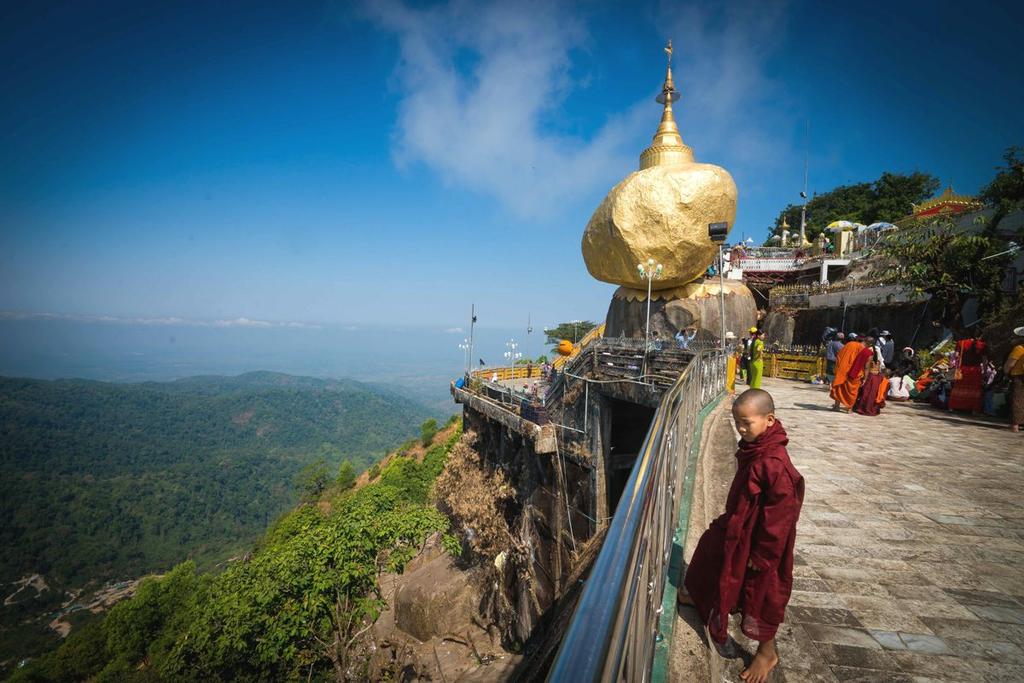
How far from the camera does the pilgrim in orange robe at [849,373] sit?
340 inches

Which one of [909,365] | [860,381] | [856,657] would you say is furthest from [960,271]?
[856,657]

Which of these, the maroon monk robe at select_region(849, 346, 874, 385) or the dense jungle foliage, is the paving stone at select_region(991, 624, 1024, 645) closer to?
the maroon monk robe at select_region(849, 346, 874, 385)

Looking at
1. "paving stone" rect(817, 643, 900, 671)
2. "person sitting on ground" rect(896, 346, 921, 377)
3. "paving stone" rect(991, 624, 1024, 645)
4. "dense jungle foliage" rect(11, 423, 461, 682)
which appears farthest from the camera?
"person sitting on ground" rect(896, 346, 921, 377)

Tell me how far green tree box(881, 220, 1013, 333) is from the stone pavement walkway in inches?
359

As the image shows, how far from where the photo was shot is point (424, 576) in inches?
607

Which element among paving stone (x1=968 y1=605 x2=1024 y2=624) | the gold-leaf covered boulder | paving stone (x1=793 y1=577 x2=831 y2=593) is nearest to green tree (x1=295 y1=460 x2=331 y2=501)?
the gold-leaf covered boulder

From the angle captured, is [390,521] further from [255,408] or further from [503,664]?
[255,408]

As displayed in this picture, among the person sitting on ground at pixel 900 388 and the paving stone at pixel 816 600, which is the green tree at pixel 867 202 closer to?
the person sitting on ground at pixel 900 388

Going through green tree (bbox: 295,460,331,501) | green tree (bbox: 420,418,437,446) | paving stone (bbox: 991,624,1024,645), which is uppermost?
paving stone (bbox: 991,624,1024,645)

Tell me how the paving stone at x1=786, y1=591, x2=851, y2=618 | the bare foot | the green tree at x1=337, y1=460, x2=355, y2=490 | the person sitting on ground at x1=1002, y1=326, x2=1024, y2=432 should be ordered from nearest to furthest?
the bare foot < the paving stone at x1=786, y1=591, x2=851, y2=618 < the person sitting on ground at x1=1002, y1=326, x2=1024, y2=432 < the green tree at x1=337, y1=460, x2=355, y2=490

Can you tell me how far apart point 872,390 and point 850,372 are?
481mm

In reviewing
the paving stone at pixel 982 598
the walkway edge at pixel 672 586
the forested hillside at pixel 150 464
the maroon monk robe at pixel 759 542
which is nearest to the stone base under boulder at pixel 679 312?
the walkway edge at pixel 672 586

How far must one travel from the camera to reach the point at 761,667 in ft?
6.75

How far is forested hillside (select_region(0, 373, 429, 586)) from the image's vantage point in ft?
199
